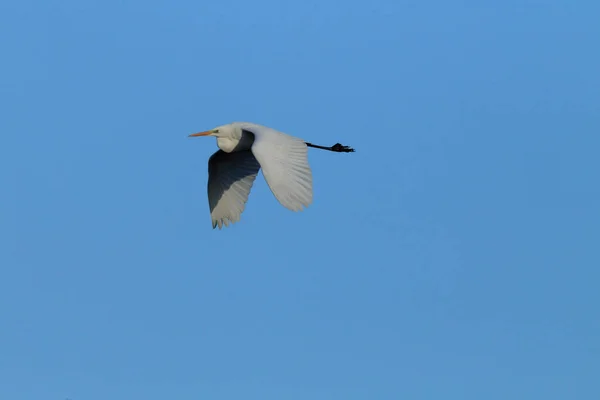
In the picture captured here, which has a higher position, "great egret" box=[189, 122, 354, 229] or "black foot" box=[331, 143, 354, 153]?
"black foot" box=[331, 143, 354, 153]

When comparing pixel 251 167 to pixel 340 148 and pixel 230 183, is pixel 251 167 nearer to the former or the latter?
pixel 230 183

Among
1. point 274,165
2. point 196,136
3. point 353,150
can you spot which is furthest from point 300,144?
point 353,150

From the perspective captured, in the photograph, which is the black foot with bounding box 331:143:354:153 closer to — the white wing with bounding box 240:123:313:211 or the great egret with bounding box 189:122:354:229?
the great egret with bounding box 189:122:354:229

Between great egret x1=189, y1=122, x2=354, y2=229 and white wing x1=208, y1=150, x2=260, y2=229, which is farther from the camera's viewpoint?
white wing x1=208, y1=150, x2=260, y2=229

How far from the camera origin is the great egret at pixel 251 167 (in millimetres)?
11953

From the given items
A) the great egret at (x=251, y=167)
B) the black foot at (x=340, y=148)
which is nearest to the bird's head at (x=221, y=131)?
the great egret at (x=251, y=167)

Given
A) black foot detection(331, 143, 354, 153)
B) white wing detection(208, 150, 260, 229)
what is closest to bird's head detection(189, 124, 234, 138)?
white wing detection(208, 150, 260, 229)

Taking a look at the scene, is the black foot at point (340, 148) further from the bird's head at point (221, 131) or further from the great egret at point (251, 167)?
the bird's head at point (221, 131)

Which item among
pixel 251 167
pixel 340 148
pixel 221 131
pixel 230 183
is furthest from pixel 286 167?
pixel 340 148

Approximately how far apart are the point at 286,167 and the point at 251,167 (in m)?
3.96

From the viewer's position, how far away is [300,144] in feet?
43.0

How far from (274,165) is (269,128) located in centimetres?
200

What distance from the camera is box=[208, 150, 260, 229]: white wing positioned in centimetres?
1625

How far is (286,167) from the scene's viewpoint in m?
12.4
